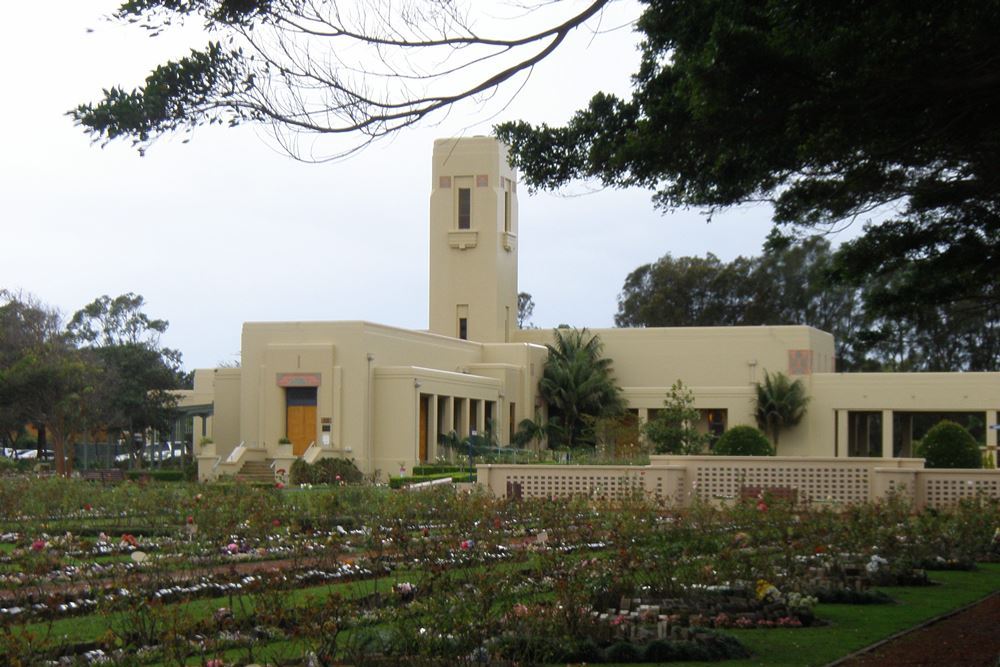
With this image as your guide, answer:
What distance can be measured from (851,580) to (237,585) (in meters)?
5.72

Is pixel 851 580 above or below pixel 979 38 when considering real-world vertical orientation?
below

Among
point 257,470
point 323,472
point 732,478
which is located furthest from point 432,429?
point 732,478

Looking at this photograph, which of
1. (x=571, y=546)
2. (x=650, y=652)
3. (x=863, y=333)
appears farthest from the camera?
(x=863, y=333)

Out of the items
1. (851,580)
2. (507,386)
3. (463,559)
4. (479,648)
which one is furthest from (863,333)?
(507,386)

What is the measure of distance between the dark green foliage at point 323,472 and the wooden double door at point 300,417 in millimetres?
2977

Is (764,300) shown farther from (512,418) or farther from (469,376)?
(469,376)

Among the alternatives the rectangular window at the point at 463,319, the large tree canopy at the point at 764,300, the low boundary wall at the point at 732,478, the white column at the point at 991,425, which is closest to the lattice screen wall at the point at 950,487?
the low boundary wall at the point at 732,478

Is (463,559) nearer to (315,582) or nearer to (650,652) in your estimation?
(315,582)

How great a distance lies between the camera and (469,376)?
4478 cm

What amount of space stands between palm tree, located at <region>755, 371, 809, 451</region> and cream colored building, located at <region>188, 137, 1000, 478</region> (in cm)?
43

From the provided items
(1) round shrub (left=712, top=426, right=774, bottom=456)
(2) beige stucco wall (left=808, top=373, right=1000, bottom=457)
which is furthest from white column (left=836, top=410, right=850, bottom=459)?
(1) round shrub (left=712, top=426, right=774, bottom=456)

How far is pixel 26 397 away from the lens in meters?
42.6

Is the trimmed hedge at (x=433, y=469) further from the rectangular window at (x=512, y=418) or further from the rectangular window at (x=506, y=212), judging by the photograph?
the rectangular window at (x=506, y=212)

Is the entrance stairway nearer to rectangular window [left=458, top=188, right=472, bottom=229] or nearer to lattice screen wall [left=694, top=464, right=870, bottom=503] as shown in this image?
rectangular window [left=458, top=188, right=472, bottom=229]
